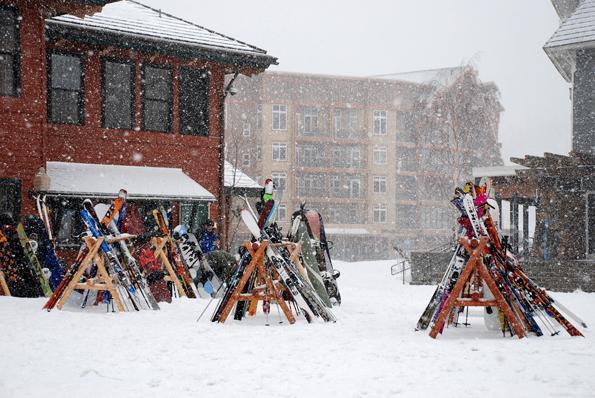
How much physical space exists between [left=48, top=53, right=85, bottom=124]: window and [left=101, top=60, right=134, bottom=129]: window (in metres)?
0.60

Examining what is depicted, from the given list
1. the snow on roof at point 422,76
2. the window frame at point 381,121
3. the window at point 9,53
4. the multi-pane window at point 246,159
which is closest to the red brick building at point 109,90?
the window at point 9,53

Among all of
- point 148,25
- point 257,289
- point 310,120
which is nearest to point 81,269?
point 257,289

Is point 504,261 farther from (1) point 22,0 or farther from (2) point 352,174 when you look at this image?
(2) point 352,174

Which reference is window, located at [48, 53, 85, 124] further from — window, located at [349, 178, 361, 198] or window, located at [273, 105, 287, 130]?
window, located at [349, 178, 361, 198]

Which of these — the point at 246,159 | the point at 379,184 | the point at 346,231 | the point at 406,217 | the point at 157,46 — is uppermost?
the point at 157,46

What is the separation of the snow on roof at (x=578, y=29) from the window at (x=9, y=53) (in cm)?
1631

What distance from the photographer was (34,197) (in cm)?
1550

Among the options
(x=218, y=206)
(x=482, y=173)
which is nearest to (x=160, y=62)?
(x=218, y=206)

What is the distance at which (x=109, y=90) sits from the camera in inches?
729

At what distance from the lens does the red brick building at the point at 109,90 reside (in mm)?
15219

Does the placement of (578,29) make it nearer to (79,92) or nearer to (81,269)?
(79,92)

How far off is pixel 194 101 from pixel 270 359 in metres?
13.9

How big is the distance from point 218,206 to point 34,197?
569cm

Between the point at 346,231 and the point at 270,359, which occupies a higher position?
the point at 270,359
